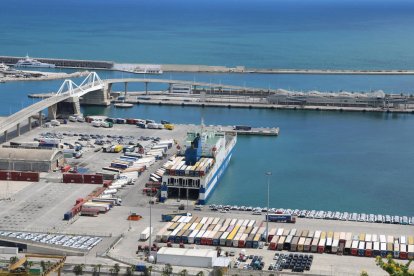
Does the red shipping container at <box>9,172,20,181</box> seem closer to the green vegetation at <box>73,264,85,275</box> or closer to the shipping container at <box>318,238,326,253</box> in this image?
the green vegetation at <box>73,264,85,275</box>

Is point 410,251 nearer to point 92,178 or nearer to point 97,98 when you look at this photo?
point 92,178

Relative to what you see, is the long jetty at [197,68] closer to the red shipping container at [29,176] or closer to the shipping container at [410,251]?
the red shipping container at [29,176]

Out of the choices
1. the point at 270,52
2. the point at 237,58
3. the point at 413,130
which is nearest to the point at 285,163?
the point at 413,130

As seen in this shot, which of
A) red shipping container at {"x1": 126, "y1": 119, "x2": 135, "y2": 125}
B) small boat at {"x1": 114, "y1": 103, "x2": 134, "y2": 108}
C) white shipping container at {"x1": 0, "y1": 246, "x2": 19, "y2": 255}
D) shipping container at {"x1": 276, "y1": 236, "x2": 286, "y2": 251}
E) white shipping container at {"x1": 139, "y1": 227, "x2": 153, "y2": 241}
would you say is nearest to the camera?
white shipping container at {"x1": 0, "y1": 246, "x2": 19, "y2": 255}

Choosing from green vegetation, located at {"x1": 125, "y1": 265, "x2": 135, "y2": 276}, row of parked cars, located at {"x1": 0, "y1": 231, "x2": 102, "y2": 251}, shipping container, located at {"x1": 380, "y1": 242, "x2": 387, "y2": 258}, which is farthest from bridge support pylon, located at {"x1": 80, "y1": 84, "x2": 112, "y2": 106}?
green vegetation, located at {"x1": 125, "y1": 265, "x2": 135, "y2": 276}

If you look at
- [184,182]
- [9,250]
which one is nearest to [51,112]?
[184,182]

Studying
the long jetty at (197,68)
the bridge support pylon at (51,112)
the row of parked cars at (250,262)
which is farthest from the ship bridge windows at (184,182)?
the long jetty at (197,68)

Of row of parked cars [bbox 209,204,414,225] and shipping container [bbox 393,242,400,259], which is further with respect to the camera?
row of parked cars [bbox 209,204,414,225]
